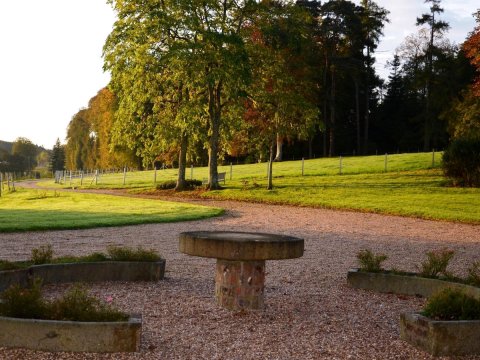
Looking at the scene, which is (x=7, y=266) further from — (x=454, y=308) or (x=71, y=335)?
(x=454, y=308)

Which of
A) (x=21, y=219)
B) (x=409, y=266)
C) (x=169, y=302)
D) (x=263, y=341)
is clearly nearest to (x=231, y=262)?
(x=169, y=302)

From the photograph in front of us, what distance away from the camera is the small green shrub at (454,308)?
21.3 feet

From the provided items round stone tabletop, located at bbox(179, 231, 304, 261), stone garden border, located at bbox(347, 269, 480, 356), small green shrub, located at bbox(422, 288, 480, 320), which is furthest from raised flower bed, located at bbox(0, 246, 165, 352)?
small green shrub, located at bbox(422, 288, 480, 320)

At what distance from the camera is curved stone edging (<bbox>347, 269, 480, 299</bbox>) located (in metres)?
9.33

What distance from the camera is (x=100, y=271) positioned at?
32.5 feet

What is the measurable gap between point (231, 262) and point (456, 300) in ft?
10.1

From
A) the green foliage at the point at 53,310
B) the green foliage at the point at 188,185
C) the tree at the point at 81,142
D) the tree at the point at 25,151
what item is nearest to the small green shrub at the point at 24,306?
the green foliage at the point at 53,310

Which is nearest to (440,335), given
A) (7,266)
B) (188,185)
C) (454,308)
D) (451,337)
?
(451,337)

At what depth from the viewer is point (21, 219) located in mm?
20406

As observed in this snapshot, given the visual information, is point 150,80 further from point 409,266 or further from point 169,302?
point 169,302

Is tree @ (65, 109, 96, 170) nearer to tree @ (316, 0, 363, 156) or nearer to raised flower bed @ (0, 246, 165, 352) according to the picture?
tree @ (316, 0, 363, 156)

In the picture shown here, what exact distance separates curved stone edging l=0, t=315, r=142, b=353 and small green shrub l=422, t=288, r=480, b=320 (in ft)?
11.3

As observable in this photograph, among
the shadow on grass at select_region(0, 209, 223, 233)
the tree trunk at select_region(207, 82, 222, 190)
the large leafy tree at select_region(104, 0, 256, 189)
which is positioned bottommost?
the shadow on grass at select_region(0, 209, 223, 233)

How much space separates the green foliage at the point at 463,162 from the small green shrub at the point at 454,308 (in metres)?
25.8
